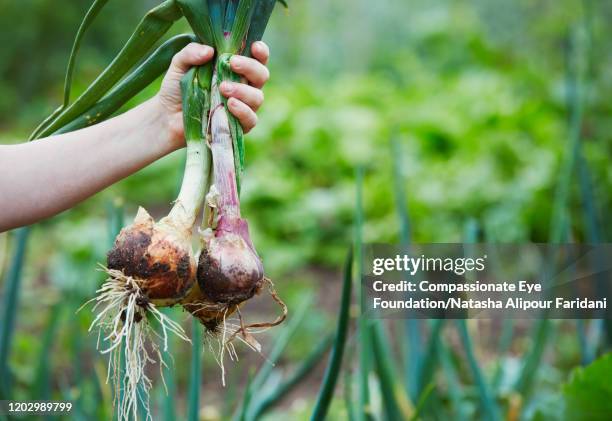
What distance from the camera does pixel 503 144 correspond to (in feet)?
10.5

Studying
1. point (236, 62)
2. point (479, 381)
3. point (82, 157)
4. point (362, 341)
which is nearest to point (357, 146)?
point (479, 381)

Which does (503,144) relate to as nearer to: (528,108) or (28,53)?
(528,108)

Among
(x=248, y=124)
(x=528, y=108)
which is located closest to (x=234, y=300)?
(x=248, y=124)

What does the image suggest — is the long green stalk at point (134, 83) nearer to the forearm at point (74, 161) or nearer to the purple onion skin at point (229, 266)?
the forearm at point (74, 161)

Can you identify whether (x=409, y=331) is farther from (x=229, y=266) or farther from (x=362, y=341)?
(x=229, y=266)

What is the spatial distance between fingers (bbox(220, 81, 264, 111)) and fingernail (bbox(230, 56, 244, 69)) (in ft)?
0.05

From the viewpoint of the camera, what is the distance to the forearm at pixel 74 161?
0.71m

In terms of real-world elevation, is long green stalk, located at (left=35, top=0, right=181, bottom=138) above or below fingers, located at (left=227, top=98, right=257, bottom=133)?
above

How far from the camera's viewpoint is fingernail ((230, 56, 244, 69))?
585 mm

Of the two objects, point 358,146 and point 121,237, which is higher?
point 358,146

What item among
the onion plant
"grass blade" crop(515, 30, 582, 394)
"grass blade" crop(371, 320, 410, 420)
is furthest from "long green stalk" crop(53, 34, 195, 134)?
"grass blade" crop(515, 30, 582, 394)

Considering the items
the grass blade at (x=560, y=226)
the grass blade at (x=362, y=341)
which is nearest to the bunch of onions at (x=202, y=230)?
the grass blade at (x=362, y=341)

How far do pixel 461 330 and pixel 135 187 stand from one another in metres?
2.86

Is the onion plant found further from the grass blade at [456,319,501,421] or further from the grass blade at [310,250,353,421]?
the grass blade at [456,319,501,421]
